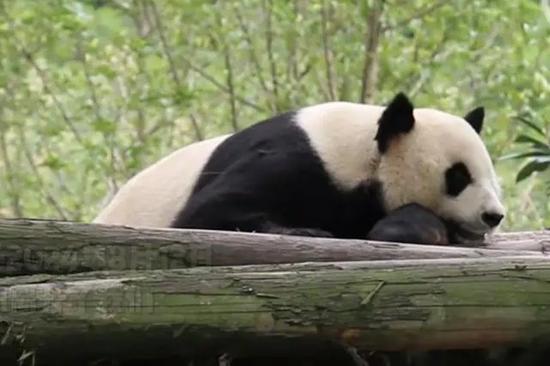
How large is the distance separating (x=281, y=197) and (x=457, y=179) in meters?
0.49

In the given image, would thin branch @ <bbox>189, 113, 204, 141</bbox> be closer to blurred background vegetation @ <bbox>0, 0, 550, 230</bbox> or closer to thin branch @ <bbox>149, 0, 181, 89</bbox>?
blurred background vegetation @ <bbox>0, 0, 550, 230</bbox>

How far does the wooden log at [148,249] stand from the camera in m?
2.16

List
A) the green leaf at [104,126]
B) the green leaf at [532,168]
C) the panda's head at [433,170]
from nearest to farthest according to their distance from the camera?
the panda's head at [433,170]
the green leaf at [532,168]
the green leaf at [104,126]

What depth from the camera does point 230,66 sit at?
633cm

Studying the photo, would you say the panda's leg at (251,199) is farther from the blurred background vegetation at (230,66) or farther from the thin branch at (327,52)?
the thin branch at (327,52)

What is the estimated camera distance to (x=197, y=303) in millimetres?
1941

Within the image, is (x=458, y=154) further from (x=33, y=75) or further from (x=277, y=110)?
(x=33, y=75)

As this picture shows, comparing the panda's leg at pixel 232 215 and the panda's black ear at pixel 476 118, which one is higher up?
the panda's black ear at pixel 476 118

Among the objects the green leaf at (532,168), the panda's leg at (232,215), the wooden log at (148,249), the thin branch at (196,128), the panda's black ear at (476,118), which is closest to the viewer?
the wooden log at (148,249)

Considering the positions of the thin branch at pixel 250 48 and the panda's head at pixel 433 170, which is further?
the thin branch at pixel 250 48

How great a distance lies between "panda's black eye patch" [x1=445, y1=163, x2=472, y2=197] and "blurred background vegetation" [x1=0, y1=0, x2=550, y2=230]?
2.77 metres

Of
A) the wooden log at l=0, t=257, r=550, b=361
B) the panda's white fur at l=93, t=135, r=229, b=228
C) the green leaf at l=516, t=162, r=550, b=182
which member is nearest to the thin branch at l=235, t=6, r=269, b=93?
the green leaf at l=516, t=162, r=550, b=182

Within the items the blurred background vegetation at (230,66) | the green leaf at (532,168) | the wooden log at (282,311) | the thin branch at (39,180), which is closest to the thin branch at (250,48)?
the blurred background vegetation at (230,66)

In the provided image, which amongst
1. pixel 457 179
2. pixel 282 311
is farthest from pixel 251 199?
pixel 282 311
